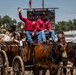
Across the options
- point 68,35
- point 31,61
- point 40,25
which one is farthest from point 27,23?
point 68,35

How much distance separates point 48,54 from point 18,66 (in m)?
1.38

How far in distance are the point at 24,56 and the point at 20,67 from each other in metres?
0.58

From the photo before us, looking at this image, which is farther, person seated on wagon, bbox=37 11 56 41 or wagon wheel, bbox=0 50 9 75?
wagon wheel, bbox=0 50 9 75

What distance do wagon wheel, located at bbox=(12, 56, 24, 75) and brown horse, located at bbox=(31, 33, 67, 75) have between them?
51 centimetres

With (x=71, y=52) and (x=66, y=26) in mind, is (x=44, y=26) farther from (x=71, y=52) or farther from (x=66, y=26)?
(x=66, y=26)

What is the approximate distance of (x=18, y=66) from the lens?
44.1 feet

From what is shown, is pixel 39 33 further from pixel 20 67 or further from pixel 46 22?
pixel 20 67

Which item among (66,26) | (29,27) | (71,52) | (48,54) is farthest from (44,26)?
(66,26)

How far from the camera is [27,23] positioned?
14.2 metres

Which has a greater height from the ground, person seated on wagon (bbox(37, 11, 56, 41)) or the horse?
person seated on wagon (bbox(37, 11, 56, 41))

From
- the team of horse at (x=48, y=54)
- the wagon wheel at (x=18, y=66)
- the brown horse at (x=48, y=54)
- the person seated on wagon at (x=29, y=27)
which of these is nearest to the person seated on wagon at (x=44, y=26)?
the person seated on wagon at (x=29, y=27)

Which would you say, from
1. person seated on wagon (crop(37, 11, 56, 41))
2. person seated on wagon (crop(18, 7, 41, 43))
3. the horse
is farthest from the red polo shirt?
the horse

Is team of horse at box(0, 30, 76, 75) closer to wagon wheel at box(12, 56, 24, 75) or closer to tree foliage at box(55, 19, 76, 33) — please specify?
wagon wheel at box(12, 56, 24, 75)

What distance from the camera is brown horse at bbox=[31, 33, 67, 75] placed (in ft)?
40.8
